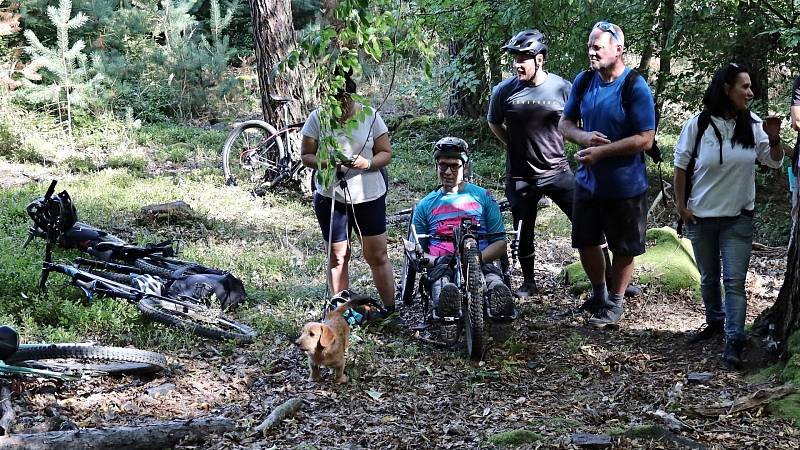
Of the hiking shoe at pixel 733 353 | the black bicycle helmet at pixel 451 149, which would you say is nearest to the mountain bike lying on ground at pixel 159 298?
the black bicycle helmet at pixel 451 149

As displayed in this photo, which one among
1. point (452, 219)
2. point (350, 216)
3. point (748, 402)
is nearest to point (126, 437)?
point (350, 216)

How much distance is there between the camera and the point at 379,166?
570cm

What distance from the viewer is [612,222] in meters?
5.73

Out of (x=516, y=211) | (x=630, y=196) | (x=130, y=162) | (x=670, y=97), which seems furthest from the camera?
(x=130, y=162)

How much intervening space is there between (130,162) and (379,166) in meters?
7.43

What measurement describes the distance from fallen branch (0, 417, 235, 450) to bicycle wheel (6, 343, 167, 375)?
786 mm

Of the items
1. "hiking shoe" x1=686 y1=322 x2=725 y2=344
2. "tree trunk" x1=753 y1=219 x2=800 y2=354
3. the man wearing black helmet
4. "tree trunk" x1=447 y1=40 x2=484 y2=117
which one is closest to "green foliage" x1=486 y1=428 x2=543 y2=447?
"tree trunk" x1=753 y1=219 x2=800 y2=354

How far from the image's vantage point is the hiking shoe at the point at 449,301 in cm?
524

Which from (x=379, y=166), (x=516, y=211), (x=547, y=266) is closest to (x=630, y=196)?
(x=516, y=211)

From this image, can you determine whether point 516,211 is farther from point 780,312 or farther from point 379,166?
point 780,312

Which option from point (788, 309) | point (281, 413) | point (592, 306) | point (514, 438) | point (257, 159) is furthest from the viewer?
point (257, 159)

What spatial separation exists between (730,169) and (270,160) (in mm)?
7358

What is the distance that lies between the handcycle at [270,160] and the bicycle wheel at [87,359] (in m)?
5.85

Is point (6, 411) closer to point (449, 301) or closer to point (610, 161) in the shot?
point (449, 301)
